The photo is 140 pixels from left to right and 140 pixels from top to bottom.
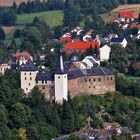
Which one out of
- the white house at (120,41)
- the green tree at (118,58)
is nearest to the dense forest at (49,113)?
the green tree at (118,58)

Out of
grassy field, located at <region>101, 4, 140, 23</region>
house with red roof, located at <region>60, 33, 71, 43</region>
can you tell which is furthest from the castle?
grassy field, located at <region>101, 4, 140, 23</region>

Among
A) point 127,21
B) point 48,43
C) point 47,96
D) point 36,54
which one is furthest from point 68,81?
point 127,21

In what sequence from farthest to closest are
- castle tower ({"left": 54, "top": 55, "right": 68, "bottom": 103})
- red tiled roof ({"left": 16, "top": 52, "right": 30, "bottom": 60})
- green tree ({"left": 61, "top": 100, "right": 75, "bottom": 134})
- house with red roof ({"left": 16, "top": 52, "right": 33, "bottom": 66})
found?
red tiled roof ({"left": 16, "top": 52, "right": 30, "bottom": 60}) < house with red roof ({"left": 16, "top": 52, "right": 33, "bottom": 66}) < castle tower ({"left": 54, "top": 55, "right": 68, "bottom": 103}) < green tree ({"left": 61, "top": 100, "right": 75, "bottom": 134})

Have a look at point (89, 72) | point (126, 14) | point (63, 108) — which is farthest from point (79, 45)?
point (63, 108)

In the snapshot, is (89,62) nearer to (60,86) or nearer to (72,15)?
(60,86)

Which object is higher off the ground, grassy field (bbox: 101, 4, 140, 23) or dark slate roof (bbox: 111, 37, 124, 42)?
grassy field (bbox: 101, 4, 140, 23)

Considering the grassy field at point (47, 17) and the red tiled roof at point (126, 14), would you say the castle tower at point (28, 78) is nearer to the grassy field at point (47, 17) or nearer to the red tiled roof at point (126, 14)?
the red tiled roof at point (126, 14)

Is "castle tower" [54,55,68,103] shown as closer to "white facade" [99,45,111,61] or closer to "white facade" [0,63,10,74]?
"white facade" [0,63,10,74]
